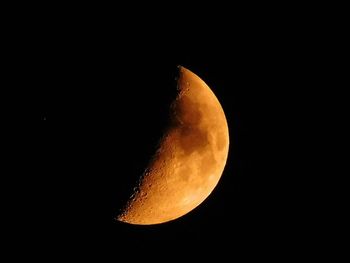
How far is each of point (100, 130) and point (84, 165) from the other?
Result: 298mm

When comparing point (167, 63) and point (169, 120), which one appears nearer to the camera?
point (169, 120)

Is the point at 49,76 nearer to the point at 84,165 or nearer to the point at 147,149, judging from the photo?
the point at 84,165

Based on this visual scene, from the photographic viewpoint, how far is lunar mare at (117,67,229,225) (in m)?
3.05

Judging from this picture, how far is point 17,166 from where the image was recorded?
2.76m

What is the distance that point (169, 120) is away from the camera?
3.02 metres

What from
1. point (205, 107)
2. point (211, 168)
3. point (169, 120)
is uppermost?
point (205, 107)

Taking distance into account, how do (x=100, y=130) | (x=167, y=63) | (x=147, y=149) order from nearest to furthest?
(x=100, y=130) → (x=147, y=149) → (x=167, y=63)

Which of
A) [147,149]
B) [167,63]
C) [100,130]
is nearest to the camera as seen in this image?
[100,130]

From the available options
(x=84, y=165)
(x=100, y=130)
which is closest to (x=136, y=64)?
(x=100, y=130)

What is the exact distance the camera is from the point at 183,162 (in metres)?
3.08

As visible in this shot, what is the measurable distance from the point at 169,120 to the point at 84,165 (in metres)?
0.79

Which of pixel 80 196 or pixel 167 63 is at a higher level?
pixel 167 63

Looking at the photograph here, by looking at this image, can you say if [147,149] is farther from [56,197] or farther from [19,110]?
[19,110]

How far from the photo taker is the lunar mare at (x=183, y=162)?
10.0 ft
